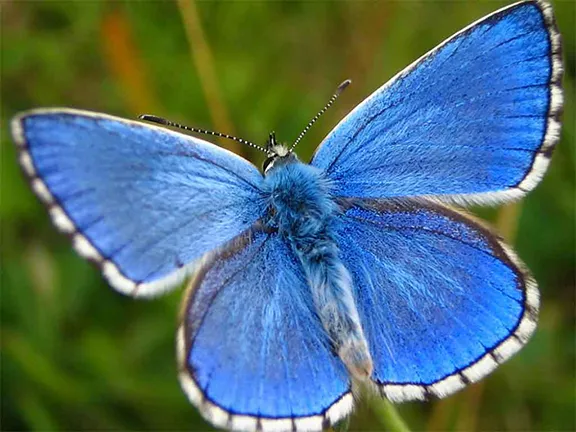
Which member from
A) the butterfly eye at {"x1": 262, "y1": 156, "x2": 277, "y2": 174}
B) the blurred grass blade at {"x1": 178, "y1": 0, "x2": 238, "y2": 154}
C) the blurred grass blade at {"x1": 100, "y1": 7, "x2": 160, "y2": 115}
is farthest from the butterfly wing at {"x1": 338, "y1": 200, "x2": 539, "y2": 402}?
the blurred grass blade at {"x1": 100, "y1": 7, "x2": 160, "y2": 115}

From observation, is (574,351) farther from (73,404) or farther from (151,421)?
(73,404)

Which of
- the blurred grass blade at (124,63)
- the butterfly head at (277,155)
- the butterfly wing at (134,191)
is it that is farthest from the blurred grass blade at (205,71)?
the butterfly wing at (134,191)

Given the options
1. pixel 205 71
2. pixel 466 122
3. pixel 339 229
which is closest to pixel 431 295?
pixel 339 229

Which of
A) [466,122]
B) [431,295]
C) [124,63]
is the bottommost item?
[431,295]

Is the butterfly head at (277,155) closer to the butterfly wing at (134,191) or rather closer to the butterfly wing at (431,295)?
the butterfly wing at (134,191)

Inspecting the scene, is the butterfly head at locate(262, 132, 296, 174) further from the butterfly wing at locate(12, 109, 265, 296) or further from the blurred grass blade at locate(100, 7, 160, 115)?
the blurred grass blade at locate(100, 7, 160, 115)

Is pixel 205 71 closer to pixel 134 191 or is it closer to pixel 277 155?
pixel 277 155

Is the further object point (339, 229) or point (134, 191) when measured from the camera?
point (339, 229)

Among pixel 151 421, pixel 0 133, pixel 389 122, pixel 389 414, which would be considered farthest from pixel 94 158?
pixel 0 133
